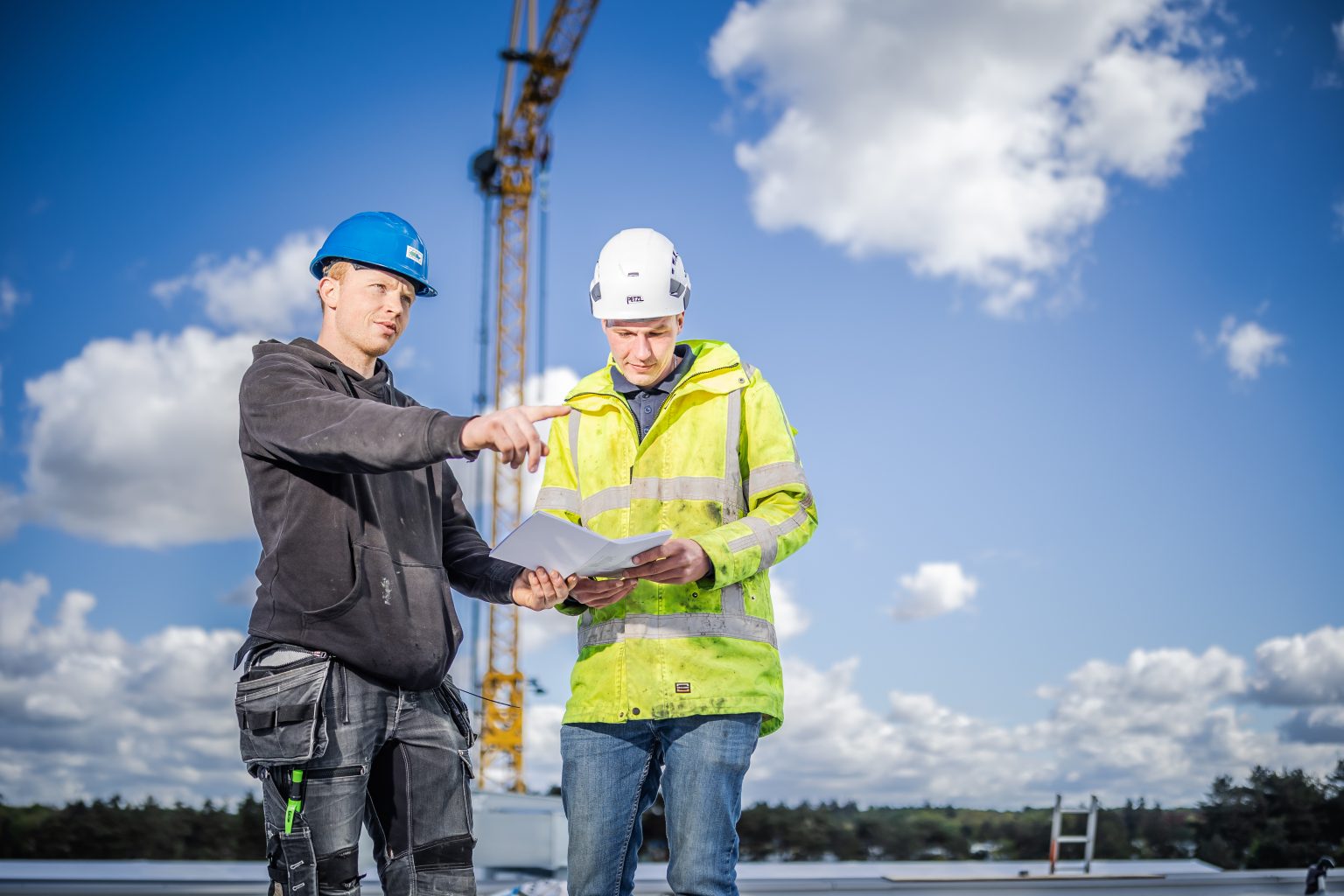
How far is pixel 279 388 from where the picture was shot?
2.29 meters

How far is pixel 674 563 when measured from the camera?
2539 mm

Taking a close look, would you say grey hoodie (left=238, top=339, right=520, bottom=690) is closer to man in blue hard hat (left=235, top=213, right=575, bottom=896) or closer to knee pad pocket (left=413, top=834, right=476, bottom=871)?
man in blue hard hat (left=235, top=213, right=575, bottom=896)

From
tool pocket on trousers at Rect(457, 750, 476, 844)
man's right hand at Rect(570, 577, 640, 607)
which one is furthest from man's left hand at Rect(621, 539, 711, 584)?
tool pocket on trousers at Rect(457, 750, 476, 844)

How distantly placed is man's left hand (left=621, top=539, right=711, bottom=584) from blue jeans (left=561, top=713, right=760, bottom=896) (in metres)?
0.37

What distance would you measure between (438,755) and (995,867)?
9.44 meters

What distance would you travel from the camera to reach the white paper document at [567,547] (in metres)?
2.27

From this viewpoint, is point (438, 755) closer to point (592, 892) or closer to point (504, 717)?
point (592, 892)

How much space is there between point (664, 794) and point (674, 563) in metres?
0.63

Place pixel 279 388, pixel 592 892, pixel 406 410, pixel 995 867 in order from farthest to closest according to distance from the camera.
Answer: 1. pixel 995 867
2. pixel 592 892
3. pixel 279 388
4. pixel 406 410

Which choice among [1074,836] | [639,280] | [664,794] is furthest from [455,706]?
[1074,836]

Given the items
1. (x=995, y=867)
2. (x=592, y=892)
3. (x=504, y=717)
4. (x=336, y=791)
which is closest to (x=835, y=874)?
(x=995, y=867)

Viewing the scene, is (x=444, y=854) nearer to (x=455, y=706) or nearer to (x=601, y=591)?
(x=455, y=706)

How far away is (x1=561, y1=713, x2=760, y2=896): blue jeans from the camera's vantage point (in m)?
2.58

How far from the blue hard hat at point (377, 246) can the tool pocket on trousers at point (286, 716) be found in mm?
954
